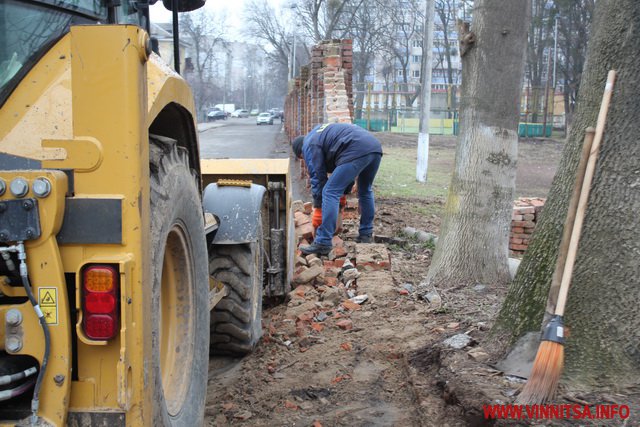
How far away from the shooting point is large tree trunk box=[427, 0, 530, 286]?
5863 millimetres

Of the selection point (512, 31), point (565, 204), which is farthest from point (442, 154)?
point (565, 204)

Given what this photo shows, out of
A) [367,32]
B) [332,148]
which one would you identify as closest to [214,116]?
[367,32]

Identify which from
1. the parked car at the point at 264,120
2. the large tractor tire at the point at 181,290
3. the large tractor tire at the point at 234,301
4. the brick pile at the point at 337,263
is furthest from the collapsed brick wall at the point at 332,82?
the parked car at the point at 264,120

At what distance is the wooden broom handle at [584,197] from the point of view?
10.5 feet

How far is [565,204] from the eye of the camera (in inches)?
146

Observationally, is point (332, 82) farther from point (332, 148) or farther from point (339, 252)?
point (339, 252)

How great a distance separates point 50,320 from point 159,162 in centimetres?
78

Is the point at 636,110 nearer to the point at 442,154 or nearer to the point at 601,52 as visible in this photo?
the point at 601,52

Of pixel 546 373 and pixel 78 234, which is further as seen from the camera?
pixel 546 373

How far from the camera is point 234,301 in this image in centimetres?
450

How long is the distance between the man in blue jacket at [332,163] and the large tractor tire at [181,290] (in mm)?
4180

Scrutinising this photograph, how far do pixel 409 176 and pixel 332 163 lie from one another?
11.3 m

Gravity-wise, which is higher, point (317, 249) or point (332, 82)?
point (332, 82)

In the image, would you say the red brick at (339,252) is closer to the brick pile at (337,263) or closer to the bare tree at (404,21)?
the brick pile at (337,263)
